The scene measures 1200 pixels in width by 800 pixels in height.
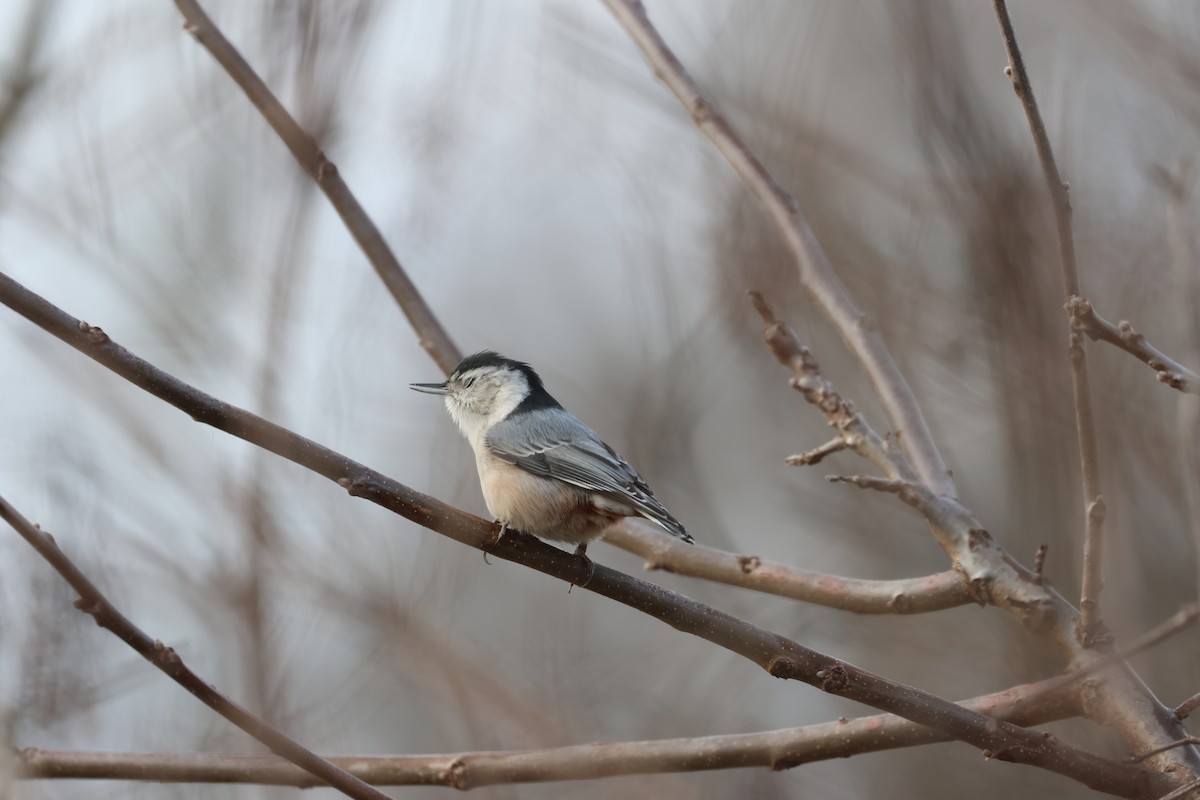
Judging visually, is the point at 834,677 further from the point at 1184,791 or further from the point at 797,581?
the point at 797,581

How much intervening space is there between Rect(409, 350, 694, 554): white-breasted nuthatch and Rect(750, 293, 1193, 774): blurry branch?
1.46 ft

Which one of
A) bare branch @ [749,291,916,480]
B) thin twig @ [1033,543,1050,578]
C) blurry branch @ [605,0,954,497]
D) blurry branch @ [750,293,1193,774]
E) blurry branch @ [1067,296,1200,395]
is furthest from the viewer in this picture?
blurry branch @ [605,0,954,497]

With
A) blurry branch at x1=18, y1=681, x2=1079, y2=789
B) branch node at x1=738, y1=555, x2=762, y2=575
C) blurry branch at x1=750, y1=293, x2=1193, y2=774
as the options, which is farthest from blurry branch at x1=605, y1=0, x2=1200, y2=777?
branch node at x1=738, y1=555, x2=762, y2=575

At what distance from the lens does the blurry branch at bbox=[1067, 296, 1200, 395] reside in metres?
1.51

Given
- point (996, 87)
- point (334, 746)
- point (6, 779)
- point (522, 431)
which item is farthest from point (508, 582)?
point (6, 779)

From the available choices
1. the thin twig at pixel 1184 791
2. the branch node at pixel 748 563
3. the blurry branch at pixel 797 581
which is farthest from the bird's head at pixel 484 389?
the thin twig at pixel 1184 791

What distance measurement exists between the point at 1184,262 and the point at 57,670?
245cm

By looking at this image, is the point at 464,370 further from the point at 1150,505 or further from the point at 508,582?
the point at 508,582

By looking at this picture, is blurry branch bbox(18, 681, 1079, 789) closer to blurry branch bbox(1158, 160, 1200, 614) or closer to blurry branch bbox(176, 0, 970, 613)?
blurry branch bbox(176, 0, 970, 613)

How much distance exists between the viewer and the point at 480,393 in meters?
3.06

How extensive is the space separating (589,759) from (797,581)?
2.02 feet

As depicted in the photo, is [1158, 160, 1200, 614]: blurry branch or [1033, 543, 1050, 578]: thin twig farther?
[1033, 543, 1050, 578]: thin twig

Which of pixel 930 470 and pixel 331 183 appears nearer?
pixel 930 470

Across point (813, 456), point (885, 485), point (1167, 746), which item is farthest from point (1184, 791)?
point (813, 456)
